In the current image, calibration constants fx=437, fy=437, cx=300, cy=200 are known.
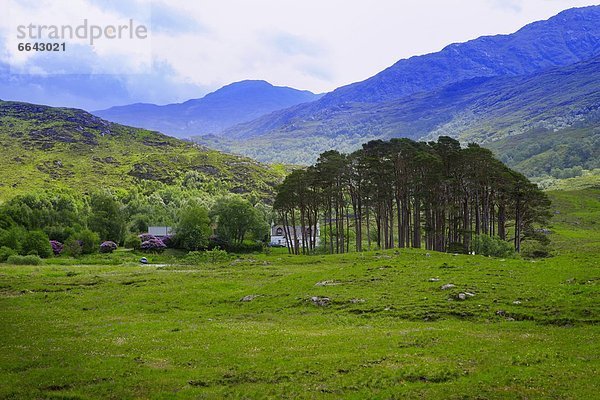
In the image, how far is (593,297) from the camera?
1101 inches

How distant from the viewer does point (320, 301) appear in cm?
3584

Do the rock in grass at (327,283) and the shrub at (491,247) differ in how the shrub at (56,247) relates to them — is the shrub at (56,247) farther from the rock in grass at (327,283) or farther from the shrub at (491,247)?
the shrub at (491,247)

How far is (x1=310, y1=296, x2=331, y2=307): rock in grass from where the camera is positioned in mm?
35438

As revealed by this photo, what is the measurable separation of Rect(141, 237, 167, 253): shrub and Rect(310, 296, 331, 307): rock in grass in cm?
8403

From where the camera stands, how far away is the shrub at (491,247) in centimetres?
6353

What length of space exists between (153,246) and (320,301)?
85097 mm

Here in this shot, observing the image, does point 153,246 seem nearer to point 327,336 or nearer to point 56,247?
point 56,247

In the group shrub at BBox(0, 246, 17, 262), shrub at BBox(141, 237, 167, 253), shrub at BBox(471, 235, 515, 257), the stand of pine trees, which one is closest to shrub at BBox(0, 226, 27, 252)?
shrub at BBox(0, 246, 17, 262)

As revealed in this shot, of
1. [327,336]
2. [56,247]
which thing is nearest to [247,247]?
[56,247]

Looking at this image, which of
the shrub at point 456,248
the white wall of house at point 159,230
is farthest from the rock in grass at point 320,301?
the white wall of house at point 159,230

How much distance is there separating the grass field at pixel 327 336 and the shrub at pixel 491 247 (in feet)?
55.6

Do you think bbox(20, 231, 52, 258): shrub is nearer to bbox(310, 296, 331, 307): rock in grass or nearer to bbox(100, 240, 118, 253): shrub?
bbox(100, 240, 118, 253): shrub

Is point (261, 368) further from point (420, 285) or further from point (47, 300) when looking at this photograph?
point (47, 300)

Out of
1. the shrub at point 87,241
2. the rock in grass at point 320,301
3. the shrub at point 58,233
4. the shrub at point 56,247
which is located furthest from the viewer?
the shrub at point 58,233
